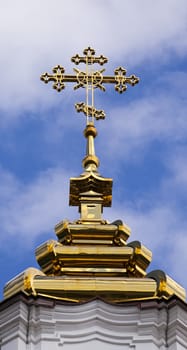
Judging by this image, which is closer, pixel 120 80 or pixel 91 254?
pixel 91 254

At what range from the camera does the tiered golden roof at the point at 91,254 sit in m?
20.1

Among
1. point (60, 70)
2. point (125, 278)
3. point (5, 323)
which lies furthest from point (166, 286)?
point (60, 70)

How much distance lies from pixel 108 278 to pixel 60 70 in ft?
14.8

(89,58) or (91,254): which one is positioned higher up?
(89,58)

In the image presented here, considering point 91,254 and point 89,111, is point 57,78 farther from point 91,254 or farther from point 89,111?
point 91,254

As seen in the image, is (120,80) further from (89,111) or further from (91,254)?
(91,254)

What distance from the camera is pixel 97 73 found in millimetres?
24141

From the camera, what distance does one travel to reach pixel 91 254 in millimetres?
21203

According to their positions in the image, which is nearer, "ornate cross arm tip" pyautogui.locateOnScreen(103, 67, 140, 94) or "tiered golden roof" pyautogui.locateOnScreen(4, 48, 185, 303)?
"tiered golden roof" pyautogui.locateOnScreen(4, 48, 185, 303)

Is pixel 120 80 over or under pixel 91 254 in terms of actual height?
over

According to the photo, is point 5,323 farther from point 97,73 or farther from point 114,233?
point 97,73

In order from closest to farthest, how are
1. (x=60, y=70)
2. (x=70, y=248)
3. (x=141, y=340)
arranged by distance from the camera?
(x=141, y=340) < (x=70, y=248) < (x=60, y=70)

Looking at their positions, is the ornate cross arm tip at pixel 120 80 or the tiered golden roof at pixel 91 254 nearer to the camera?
the tiered golden roof at pixel 91 254

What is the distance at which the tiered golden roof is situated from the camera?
65.9 feet
